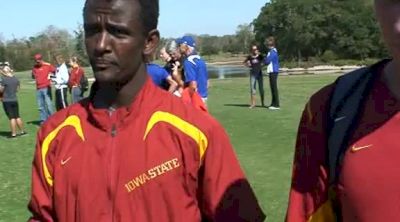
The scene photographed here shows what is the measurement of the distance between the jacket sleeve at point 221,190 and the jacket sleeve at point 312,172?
2.46ft

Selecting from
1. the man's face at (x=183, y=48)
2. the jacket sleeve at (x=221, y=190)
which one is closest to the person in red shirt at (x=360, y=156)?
the jacket sleeve at (x=221, y=190)

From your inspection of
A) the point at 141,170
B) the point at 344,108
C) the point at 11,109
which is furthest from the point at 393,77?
the point at 11,109

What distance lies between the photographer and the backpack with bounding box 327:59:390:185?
5.81 feet

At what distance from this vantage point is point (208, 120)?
2.69 m

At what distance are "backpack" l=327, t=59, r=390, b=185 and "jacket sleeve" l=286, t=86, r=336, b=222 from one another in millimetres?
22

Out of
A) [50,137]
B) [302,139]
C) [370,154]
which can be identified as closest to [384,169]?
[370,154]

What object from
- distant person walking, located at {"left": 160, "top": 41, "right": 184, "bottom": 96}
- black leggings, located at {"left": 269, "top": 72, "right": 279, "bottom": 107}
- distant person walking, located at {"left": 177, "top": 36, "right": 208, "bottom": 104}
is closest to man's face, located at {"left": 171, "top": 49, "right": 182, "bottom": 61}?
distant person walking, located at {"left": 160, "top": 41, "right": 184, "bottom": 96}

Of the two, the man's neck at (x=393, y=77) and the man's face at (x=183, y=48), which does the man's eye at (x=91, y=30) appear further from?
the man's face at (x=183, y=48)

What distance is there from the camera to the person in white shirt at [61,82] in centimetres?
1836

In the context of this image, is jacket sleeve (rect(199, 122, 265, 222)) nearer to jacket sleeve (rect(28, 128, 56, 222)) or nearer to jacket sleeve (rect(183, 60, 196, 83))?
jacket sleeve (rect(28, 128, 56, 222))

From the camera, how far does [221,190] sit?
8.50 feet

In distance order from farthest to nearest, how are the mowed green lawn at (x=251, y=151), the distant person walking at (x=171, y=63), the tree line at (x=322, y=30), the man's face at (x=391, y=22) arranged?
the tree line at (x=322, y=30)
the distant person walking at (x=171, y=63)
the mowed green lawn at (x=251, y=151)
the man's face at (x=391, y=22)

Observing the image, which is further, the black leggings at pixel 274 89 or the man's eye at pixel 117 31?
the black leggings at pixel 274 89

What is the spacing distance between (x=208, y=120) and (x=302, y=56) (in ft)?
260
